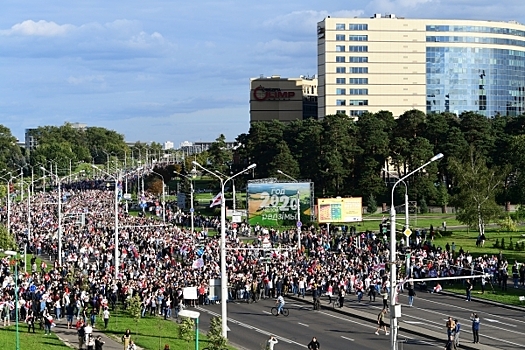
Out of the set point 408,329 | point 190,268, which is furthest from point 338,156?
point 408,329

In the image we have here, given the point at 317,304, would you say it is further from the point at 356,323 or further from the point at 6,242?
the point at 6,242

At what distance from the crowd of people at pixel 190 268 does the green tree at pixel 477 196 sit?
20.7ft

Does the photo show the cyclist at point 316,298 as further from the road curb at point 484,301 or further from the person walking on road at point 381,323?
the road curb at point 484,301

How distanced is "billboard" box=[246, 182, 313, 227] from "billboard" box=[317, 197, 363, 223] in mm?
1516

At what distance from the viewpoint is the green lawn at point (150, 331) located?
36406mm

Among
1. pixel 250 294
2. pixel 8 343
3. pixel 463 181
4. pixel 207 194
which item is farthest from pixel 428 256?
pixel 207 194

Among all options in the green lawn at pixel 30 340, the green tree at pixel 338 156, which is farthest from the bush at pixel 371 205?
the green lawn at pixel 30 340

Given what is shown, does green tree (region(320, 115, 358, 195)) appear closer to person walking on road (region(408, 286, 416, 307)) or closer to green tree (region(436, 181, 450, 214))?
green tree (region(436, 181, 450, 214))

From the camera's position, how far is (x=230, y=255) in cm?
6031

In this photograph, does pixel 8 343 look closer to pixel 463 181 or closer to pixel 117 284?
pixel 117 284

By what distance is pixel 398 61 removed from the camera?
16100 centimetres

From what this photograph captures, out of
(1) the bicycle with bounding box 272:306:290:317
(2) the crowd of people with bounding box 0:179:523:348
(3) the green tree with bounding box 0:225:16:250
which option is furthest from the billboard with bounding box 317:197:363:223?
(1) the bicycle with bounding box 272:306:290:317

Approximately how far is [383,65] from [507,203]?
2589 inches

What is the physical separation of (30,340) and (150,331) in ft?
18.0
